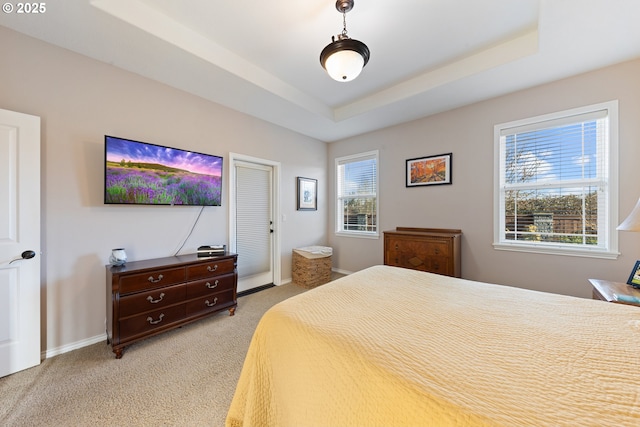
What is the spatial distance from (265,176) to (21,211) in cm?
253

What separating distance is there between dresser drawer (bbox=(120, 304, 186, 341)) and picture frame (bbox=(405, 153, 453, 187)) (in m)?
3.42

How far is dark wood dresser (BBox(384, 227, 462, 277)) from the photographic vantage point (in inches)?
111

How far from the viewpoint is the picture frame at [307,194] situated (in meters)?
4.20

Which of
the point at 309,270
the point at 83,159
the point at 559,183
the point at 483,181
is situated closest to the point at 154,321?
the point at 83,159

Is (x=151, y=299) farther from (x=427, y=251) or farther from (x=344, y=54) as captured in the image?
(x=427, y=251)

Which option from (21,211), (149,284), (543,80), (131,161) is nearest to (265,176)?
(131,161)

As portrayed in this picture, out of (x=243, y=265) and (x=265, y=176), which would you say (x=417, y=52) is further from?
(x=243, y=265)

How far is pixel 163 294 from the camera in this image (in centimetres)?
222

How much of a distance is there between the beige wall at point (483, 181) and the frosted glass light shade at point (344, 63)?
2.13 meters

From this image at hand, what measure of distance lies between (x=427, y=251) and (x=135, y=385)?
308 centimetres

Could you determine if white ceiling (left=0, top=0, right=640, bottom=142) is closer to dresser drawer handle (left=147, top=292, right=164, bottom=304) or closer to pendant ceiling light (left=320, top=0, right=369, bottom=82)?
pendant ceiling light (left=320, top=0, right=369, bottom=82)

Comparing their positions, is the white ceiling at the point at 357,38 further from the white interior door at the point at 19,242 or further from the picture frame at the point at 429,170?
the white interior door at the point at 19,242

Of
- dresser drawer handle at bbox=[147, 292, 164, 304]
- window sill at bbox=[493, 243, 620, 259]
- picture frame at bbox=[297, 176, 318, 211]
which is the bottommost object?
dresser drawer handle at bbox=[147, 292, 164, 304]

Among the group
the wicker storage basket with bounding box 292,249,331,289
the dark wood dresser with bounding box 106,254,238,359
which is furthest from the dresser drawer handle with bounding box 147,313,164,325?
the wicker storage basket with bounding box 292,249,331,289
